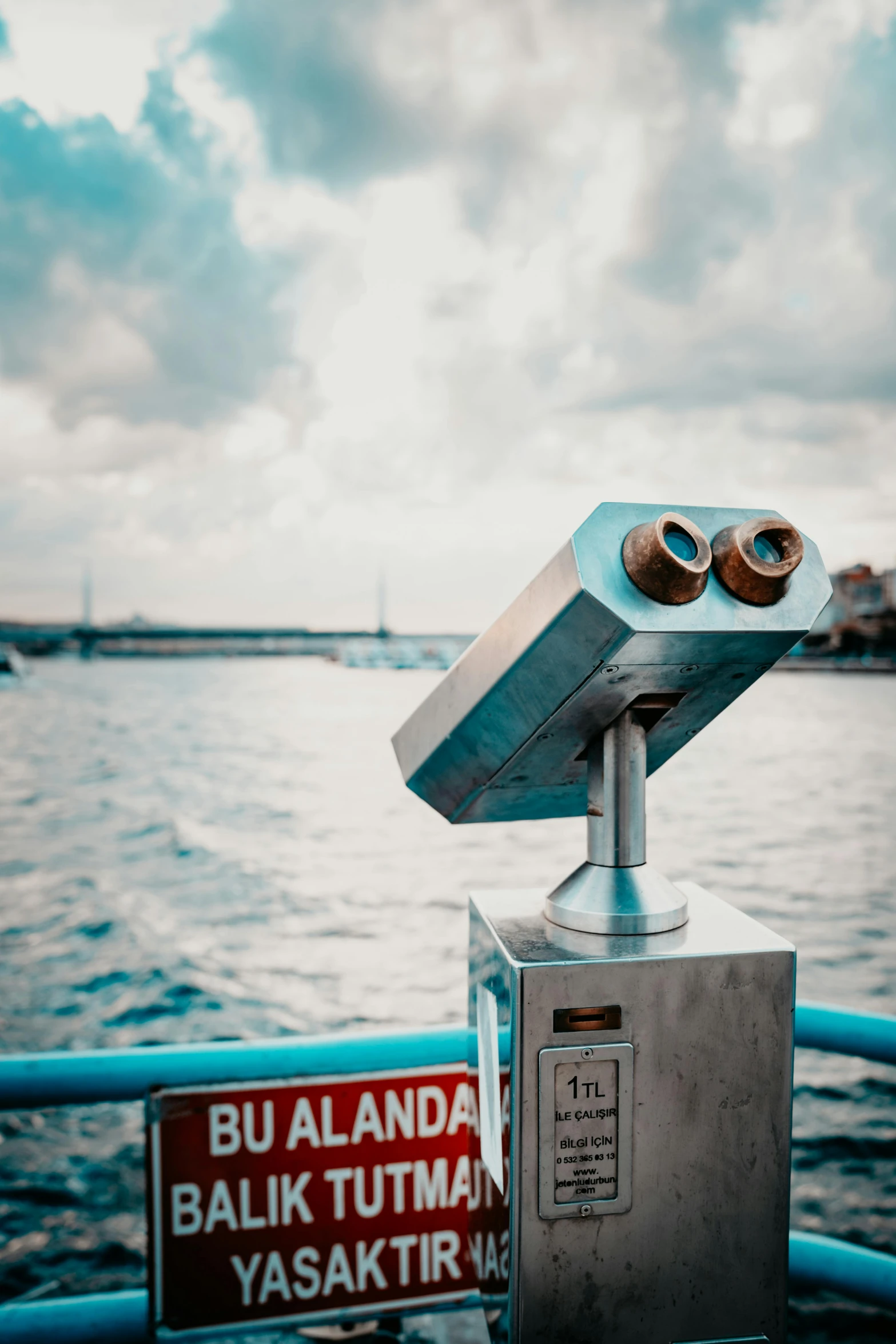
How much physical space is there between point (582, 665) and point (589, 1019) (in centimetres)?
36

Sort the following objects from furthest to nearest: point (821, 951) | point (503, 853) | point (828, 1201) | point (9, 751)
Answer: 1. point (9, 751)
2. point (503, 853)
3. point (821, 951)
4. point (828, 1201)

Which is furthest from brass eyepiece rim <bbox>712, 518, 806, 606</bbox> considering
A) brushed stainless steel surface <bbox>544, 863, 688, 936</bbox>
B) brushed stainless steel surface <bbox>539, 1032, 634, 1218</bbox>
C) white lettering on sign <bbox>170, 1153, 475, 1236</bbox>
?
white lettering on sign <bbox>170, 1153, 475, 1236</bbox>

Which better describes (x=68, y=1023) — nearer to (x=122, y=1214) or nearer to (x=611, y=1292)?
(x=122, y=1214)

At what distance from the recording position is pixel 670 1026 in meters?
0.88

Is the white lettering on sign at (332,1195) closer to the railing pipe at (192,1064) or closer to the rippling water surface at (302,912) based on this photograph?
the railing pipe at (192,1064)

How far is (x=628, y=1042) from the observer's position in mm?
875

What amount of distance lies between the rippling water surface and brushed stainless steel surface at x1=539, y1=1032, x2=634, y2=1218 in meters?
2.54

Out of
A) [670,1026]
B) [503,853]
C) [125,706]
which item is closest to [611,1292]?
[670,1026]

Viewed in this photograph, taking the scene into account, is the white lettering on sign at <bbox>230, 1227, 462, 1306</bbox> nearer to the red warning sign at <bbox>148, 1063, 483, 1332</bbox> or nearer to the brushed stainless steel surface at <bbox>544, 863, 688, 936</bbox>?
the red warning sign at <bbox>148, 1063, 483, 1332</bbox>

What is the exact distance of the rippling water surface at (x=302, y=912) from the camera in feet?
13.2

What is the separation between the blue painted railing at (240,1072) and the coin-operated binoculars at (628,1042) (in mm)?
277

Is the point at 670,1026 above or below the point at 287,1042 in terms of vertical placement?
above

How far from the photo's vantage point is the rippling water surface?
4016mm

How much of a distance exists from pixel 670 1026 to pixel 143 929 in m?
8.52
